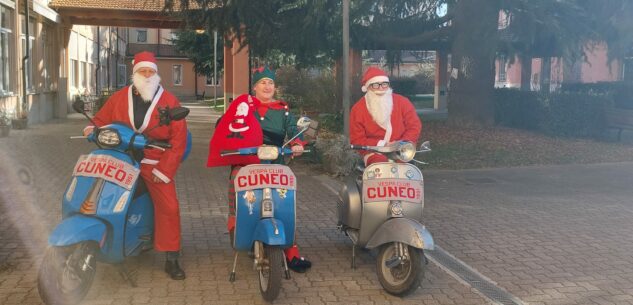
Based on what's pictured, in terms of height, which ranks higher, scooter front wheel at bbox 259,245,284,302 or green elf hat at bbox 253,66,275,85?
green elf hat at bbox 253,66,275,85

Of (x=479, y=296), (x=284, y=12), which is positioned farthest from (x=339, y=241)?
(x=284, y=12)

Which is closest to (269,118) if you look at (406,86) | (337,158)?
(337,158)

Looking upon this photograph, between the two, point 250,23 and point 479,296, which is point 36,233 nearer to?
point 479,296

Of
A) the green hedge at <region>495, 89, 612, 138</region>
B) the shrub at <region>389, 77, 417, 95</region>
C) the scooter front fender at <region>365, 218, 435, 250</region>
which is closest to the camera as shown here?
the scooter front fender at <region>365, 218, 435, 250</region>

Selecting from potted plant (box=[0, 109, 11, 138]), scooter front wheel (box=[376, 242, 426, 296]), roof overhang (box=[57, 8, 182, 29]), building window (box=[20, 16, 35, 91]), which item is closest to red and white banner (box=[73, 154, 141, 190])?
scooter front wheel (box=[376, 242, 426, 296])

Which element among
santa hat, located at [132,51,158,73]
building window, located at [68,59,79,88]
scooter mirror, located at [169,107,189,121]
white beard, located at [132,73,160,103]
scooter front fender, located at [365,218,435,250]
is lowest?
scooter front fender, located at [365,218,435,250]

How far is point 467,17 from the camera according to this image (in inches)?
574

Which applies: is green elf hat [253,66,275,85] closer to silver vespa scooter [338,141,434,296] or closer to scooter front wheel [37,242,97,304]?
silver vespa scooter [338,141,434,296]

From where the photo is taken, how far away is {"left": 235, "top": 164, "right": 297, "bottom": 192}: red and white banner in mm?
4797

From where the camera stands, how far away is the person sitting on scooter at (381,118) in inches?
217

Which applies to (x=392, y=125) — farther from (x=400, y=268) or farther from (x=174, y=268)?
(x=174, y=268)

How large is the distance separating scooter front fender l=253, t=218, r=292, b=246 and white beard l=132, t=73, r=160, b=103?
127 cm

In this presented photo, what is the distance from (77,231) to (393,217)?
2.25 m

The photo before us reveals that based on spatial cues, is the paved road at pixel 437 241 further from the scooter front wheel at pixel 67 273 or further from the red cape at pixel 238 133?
the red cape at pixel 238 133
